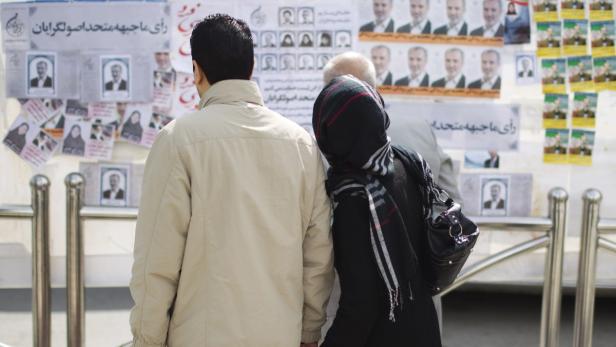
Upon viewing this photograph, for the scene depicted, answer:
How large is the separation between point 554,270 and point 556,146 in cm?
72

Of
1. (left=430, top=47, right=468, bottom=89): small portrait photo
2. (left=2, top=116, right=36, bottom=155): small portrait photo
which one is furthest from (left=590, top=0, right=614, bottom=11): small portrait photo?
(left=2, top=116, right=36, bottom=155): small portrait photo

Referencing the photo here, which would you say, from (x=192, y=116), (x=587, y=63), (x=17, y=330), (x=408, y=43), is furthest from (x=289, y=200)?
(x=17, y=330)

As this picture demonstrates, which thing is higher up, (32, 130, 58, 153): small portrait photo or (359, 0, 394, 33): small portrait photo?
(359, 0, 394, 33): small portrait photo

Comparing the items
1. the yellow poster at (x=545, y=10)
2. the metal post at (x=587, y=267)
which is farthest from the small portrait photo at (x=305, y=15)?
the metal post at (x=587, y=267)

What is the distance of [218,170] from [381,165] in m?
0.41

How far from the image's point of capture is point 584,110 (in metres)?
4.10

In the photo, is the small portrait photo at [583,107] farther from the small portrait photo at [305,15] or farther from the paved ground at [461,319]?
the paved ground at [461,319]

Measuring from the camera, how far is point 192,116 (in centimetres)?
196

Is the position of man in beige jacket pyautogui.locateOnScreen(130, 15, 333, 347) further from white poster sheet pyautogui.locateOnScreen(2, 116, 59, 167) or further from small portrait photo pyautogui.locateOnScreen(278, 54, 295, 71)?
white poster sheet pyautogui.locateOnScreen(2, 116, 59, 167)

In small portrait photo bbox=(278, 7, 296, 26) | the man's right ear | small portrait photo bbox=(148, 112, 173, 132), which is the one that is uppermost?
small portrait photo bbox=(278, 7, 296, 26)

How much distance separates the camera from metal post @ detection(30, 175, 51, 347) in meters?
3.52

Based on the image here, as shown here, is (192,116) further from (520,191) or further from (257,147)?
(520,191)

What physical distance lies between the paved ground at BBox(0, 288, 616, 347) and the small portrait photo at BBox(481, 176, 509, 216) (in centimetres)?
104

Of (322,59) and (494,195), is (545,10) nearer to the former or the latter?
(494,195)
